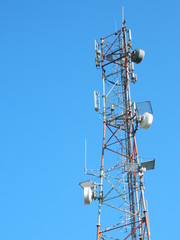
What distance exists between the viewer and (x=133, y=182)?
65.0ft

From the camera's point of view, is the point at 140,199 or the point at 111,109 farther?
the point at 111,109

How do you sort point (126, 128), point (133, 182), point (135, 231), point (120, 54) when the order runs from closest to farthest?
1. point (135, 231)
2. point (133, 182)
3. point (126, 128)
4. point (120, 54)

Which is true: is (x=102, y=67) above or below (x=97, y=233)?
above

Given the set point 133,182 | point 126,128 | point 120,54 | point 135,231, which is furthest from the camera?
point 120,54

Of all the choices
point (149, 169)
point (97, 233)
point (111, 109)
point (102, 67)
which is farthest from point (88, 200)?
point (102, 67)

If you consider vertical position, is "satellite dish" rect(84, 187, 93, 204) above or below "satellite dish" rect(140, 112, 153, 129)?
below

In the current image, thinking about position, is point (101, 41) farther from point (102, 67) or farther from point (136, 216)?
point (136, 216)

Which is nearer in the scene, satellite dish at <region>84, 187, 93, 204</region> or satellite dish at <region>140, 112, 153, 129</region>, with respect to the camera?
satellite dish at <region>84, 187, 93, 204</region>

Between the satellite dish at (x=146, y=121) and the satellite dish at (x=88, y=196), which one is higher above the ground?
the satellite dish at (x=146, y=121)

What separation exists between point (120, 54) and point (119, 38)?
0.91 meters

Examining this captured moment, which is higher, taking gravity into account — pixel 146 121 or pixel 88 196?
pixel 146 121

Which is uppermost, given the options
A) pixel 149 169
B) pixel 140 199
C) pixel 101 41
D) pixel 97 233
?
pixel 101 41

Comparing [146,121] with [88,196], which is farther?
[146,121]

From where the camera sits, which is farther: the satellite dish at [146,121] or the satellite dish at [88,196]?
the satellite dish at [146,121]
